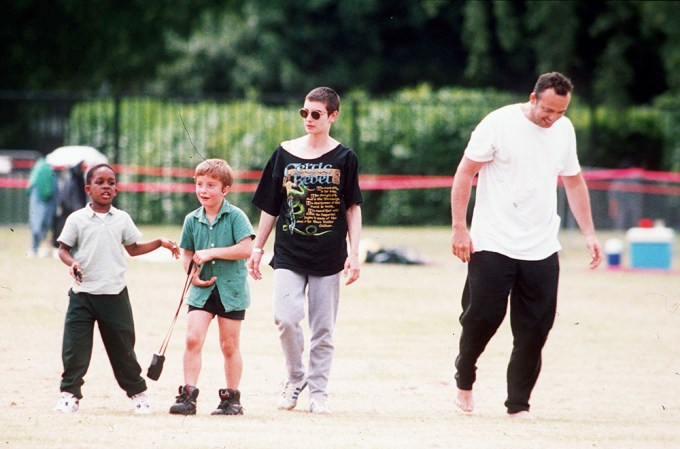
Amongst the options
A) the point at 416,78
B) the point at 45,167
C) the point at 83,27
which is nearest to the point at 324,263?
the point at 45,167

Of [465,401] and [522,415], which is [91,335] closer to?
[465,401]

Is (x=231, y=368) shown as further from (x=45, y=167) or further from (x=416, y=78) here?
(x=416, y=78)

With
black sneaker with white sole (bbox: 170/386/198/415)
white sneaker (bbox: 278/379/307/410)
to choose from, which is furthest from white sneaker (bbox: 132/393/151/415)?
white sneaker (bbox: 278/379/307/410)

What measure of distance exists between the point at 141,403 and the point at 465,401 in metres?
1.85

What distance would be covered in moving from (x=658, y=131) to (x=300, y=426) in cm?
2536

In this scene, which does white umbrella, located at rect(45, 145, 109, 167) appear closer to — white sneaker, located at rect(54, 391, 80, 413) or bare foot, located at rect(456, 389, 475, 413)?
white sneaker, located at rect(54, 391, 80, 413)

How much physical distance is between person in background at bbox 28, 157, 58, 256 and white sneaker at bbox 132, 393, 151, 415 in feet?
37.6

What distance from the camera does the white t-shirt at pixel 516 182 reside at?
713 centimetres

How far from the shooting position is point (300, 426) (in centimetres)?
668

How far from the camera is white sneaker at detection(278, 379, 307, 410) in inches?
297

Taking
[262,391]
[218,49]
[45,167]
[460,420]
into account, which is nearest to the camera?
[460,420]

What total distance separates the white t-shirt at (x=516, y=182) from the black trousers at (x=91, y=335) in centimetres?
199

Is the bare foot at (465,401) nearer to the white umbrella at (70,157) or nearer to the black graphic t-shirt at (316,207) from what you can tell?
the black graphic t-shirt at (316,207)

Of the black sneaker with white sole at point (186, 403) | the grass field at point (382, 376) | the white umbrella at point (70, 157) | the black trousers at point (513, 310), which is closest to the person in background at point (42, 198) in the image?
the white umbrella at point (70, 157)
